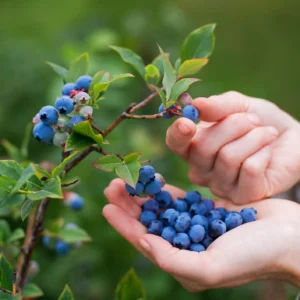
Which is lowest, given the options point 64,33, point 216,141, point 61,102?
point 64,33

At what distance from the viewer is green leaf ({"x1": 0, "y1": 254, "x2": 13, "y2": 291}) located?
3.20 feet

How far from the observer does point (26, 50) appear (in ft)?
8.23

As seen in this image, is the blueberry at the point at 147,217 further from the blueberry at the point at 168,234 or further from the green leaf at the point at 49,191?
the green leaf at the point at 49,191

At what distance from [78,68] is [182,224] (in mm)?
410

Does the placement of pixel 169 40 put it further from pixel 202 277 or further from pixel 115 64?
pixel 202 277

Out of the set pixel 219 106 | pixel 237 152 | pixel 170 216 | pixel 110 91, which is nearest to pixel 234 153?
pixel 237 152

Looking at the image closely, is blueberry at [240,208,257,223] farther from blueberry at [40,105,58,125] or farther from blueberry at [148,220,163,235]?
blueberry at [40,105,58,125]

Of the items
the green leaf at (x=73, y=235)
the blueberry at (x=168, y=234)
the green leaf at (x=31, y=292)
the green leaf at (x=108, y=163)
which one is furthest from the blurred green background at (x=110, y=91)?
the green leaf at (x=108, y=163)

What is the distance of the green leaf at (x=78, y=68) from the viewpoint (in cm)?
107

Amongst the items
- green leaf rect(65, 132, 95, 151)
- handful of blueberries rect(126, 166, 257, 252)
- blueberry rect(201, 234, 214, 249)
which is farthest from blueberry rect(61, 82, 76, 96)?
blueberry rect(201, 234, 214, 249)

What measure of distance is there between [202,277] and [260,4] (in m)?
4.32

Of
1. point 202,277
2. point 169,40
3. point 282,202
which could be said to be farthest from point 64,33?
point 202,277

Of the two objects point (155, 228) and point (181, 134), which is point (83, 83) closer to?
point (181, 134)

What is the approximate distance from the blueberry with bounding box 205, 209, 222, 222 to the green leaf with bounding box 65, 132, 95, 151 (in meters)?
0.36
